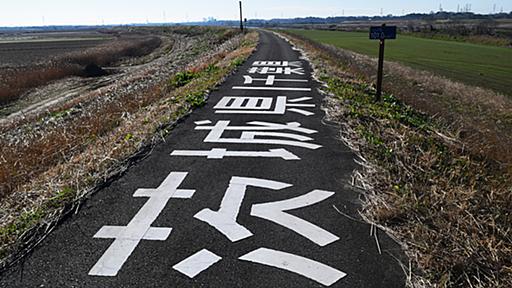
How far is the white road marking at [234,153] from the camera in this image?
587cm

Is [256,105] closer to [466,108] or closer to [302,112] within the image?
[302,112]

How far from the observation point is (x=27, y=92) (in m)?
23.9

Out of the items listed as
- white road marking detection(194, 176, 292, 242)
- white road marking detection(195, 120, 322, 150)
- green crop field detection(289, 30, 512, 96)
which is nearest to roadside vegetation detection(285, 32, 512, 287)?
white road marking detection(195, 120, 322, 150)

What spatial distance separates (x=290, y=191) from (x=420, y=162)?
7.21 ft

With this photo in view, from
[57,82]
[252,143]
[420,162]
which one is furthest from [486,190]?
[57,82]

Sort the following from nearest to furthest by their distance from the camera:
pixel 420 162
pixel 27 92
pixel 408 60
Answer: pixel 420 162, pixel 27 92, pixel 408 60

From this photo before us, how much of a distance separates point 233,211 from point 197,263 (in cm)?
96

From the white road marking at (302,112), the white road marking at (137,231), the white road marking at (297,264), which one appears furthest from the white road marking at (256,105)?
the white road marking at (297,264)

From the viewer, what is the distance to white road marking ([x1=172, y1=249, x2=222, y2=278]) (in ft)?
10.5

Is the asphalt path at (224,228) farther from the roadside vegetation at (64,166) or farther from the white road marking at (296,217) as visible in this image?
the roadside vegetation at (64,166)

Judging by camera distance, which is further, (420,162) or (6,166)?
(6,166)

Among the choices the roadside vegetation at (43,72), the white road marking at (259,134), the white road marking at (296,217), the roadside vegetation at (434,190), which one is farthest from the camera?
the roadside vegetation at (43,72)

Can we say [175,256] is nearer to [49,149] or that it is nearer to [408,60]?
[49,149]

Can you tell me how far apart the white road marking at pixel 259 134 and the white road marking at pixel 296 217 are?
1.91 meters
